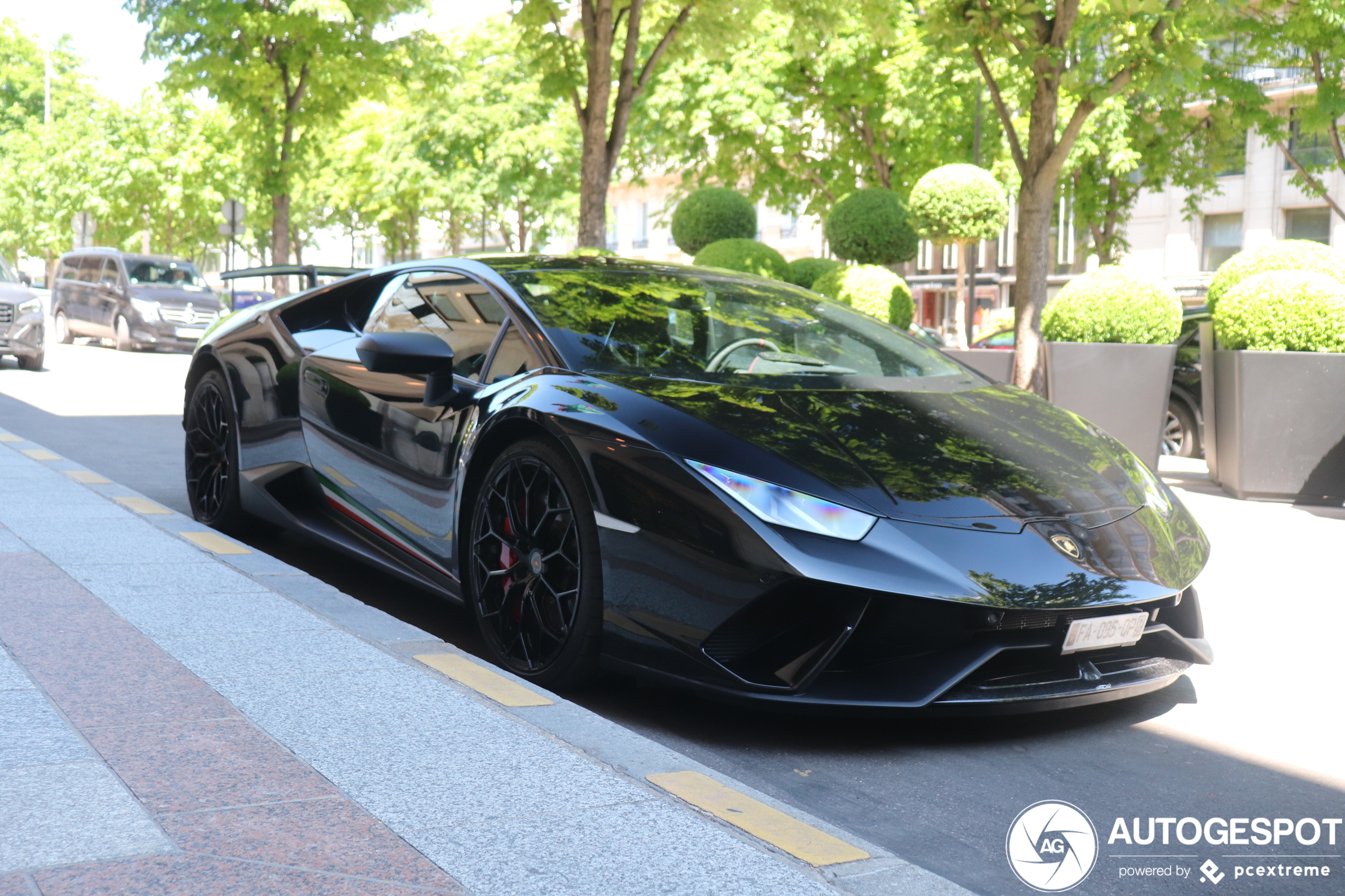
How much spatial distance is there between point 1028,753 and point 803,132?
25.3 m

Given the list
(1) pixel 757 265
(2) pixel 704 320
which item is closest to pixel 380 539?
(2) pixel 704 320

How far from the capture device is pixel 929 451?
12.3 ft

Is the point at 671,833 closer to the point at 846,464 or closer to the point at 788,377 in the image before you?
the point at 846,464

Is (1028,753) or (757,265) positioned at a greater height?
(757,265)

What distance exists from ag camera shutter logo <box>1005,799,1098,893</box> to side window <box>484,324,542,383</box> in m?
2.00

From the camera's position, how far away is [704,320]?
4578 mm

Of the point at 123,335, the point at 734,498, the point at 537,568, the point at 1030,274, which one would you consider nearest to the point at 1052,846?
the point at 734,498

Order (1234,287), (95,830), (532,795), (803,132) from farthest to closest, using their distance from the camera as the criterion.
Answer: (803,132) < (1234,287) < (532,795) < (95,830)

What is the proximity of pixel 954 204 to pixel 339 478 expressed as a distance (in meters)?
13.5

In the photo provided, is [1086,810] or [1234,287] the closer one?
[1086,810]

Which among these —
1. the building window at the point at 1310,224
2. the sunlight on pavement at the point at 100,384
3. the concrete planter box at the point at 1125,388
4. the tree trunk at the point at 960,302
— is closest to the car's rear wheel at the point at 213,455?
the concrete planter box at the point at 1125,388

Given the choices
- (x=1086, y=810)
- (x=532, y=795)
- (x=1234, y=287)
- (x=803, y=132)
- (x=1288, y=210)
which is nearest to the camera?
(x=532, y=795)

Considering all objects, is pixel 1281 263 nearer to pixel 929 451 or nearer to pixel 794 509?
pixel 929 451

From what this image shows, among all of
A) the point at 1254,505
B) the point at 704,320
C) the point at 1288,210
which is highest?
the point at 1288,210
